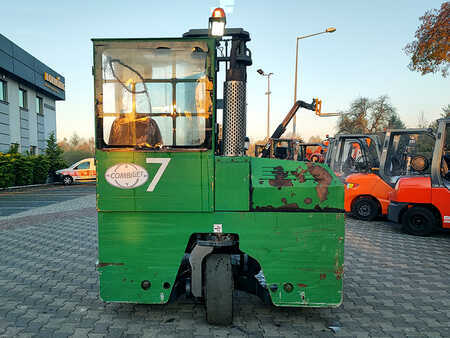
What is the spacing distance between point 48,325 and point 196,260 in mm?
1712

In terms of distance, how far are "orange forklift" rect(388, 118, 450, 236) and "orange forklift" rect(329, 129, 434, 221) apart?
4.32 ft

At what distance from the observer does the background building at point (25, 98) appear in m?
22.1

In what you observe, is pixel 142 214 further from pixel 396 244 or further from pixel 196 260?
pixel 396 244

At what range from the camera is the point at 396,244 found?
694 centimetres

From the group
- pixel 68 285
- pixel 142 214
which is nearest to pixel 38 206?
pixel 68 285

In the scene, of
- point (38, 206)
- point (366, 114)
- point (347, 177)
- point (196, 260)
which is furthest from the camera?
point (366, 114)

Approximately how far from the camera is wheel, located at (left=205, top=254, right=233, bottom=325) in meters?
3.26

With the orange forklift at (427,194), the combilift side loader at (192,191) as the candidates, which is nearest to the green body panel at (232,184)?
the combilift side loader at (192,191)

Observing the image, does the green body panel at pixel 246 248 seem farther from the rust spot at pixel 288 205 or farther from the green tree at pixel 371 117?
the green tree at pixel 371 117

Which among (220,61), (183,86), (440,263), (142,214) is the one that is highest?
(220,61)

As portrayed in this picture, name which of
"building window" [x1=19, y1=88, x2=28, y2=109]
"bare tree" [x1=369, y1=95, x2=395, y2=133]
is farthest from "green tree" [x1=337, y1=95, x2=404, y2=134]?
"building window" [x1=19, y1=88, x2=28, y2=109]

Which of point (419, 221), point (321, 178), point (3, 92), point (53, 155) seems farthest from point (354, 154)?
point (3, 92)

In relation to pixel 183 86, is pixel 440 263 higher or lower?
lower

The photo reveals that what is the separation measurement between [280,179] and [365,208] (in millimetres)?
7216
